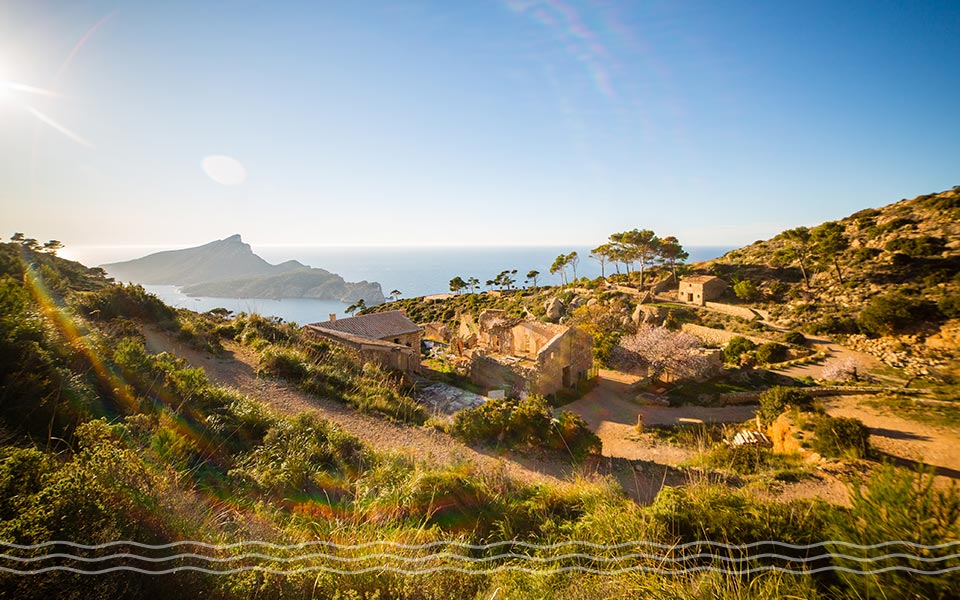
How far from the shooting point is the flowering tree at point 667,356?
756 inches

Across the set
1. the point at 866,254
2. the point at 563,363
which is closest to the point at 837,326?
the point at 866,254

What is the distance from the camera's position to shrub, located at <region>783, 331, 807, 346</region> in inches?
961

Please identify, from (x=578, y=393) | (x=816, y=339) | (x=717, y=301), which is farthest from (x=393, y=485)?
(x=717, y=301)

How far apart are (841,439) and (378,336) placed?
1996 centimetres

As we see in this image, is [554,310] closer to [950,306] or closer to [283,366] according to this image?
[950,306]

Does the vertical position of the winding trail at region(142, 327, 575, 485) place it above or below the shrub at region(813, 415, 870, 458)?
above

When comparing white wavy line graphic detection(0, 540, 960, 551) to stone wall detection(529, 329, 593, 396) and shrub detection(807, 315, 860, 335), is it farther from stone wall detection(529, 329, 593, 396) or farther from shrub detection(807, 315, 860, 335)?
shrub detection(807, 315, 860, 335)

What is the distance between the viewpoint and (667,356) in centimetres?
1933

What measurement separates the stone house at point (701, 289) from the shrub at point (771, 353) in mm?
13007

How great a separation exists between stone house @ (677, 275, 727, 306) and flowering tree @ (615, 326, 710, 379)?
60.4 ft

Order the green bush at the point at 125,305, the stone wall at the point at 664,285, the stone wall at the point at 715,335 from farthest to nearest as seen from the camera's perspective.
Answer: the stone wall at the point at 664,285, the stone wall at the point at 715,335, the green bush at the point at 125,305

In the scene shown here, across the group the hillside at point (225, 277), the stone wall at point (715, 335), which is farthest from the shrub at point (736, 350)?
the hillside at point (225, 277)

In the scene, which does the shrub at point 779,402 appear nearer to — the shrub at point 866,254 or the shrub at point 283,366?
the shrub at point 283,366

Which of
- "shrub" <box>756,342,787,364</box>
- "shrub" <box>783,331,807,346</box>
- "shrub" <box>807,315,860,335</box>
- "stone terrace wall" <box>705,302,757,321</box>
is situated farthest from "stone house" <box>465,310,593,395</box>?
"stone terrace wall" <box>705,302,757,321</box>
